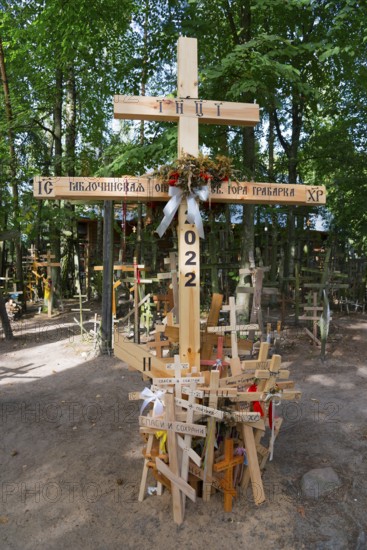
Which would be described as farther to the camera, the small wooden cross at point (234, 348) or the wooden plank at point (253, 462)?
the small wooden cross at point (234, 348)

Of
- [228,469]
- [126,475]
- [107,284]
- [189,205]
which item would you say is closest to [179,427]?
[228,469]

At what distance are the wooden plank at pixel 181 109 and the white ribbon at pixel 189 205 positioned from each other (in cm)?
69

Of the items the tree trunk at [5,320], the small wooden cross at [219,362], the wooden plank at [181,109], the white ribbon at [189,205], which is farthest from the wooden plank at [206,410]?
the tree trunk at [5,320]

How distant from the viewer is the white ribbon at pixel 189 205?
3629 mm

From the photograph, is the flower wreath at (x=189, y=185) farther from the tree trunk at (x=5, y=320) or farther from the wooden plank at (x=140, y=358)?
the tree trunk at (x=5, y=320)

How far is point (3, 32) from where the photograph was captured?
44.9ft

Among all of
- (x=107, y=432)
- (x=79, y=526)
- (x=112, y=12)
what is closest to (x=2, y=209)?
(x=112, y=12)

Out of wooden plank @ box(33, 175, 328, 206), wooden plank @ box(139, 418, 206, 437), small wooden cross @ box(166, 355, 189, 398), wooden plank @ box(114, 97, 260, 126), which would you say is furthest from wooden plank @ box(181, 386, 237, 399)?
wooden plank @ box(114, 97, 260, 126)

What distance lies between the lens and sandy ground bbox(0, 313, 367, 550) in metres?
3.31

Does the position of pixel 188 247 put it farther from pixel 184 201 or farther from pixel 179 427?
pixel 179 427

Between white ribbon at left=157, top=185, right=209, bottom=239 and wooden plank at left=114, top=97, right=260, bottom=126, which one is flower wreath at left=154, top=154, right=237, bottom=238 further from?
wooden plank at left=114, top=97, right=260, bottom=126

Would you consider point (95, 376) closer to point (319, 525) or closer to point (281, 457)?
point (281, 457)

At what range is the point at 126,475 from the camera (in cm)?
419

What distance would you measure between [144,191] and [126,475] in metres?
2.85
